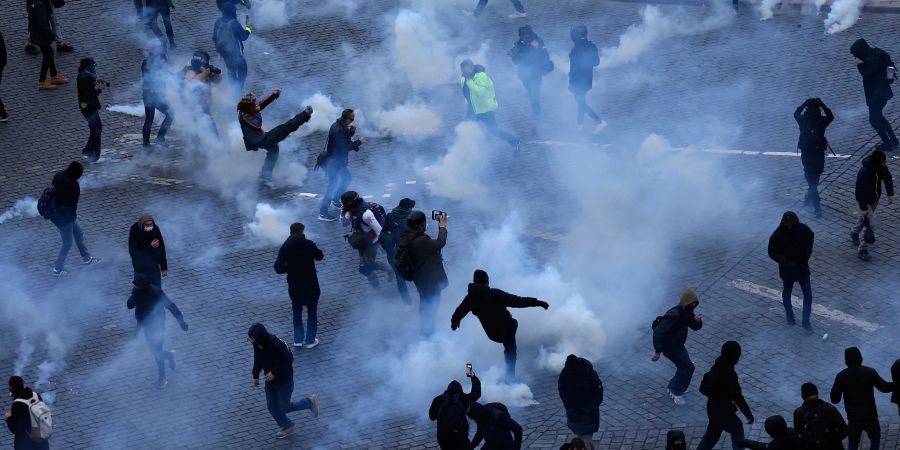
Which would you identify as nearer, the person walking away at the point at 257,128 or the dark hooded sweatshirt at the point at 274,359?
the dark hooded sweatshirt at the point at 274,359

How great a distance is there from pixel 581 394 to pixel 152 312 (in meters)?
4.96

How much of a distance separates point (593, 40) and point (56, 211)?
31.8 feet

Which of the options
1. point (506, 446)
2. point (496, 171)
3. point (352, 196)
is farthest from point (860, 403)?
point (496, 171)

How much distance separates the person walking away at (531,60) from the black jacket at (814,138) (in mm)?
4551

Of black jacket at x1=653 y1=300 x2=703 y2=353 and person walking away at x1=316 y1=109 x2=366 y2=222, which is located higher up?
black jacket at x1=653 y1=300 x2=703 y2=353

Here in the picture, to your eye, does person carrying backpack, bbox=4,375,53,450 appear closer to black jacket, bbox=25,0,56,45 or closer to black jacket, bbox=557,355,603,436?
black jacket, bbox=557,355,603,436

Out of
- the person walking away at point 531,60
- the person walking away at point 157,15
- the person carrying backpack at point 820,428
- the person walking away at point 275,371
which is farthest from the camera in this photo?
the person walking away at point 157,15

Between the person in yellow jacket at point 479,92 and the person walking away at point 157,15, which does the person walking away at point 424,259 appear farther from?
the person walking away at point 157,15

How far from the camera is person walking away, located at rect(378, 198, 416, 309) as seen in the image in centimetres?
1623

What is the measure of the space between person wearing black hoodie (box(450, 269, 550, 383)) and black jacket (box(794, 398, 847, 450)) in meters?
2.91

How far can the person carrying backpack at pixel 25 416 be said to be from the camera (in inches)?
519

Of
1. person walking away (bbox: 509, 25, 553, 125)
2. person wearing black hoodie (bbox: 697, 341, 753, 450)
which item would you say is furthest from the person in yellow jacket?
person wearing black hoodie (bbox: 697, 341, 753, 450)

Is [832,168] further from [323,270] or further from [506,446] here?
[506,446]

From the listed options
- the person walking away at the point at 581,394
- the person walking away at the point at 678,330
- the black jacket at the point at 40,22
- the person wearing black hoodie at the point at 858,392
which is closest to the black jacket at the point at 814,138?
the person walking away at the point at 678,330
